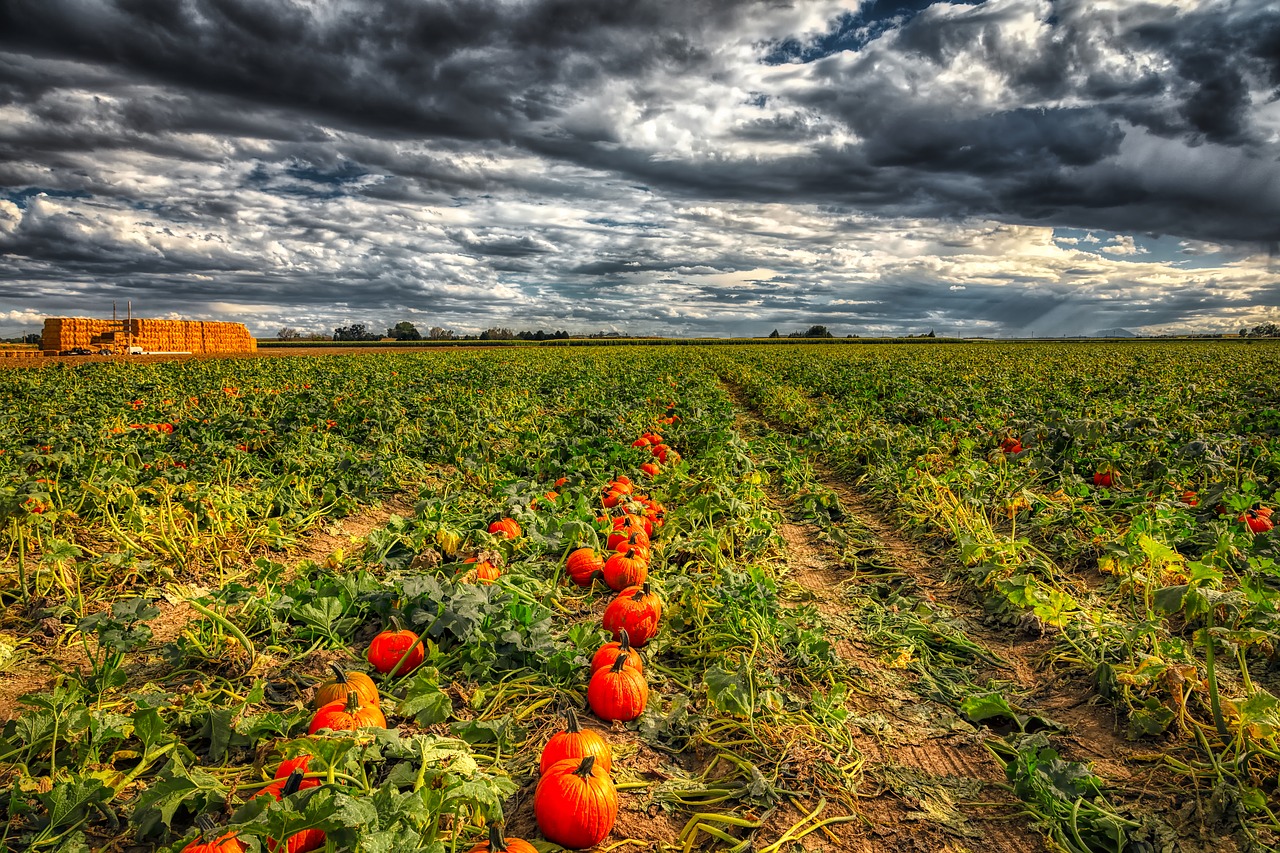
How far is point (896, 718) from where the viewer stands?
3629 millimetres

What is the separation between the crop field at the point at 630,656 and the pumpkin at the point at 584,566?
36 millimetres

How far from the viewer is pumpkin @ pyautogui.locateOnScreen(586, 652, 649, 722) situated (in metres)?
3.38

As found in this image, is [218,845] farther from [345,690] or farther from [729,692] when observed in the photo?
[729,692]

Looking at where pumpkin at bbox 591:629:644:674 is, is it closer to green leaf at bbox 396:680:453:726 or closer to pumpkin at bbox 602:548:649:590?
green leaf at bbox 396:680:453:726

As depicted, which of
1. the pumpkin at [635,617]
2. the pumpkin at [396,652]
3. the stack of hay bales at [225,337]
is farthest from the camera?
the stack of hay bales at [225,337]

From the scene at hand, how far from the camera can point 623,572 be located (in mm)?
4930

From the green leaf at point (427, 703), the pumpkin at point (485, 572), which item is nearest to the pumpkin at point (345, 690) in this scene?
the green leaf at point (427, 703)

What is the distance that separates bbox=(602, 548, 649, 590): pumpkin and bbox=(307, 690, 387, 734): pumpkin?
2.27 meters

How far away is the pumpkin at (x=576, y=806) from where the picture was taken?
251 centimetres

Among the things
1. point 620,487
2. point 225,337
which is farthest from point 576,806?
point 225,337

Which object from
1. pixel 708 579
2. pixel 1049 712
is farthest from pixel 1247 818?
pixel 708 579

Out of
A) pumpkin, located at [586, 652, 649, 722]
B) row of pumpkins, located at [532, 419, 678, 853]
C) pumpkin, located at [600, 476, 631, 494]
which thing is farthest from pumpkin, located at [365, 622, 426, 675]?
pumpkin, located at [600, 476, 631, 494]

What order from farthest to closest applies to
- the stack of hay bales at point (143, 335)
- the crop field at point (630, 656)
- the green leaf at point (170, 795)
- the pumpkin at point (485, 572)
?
the stack of hay bales at point (143, 335) → the pumpkin at point (485, 572) → the crop field at point (630, 656) → the green leaf at point (170, 795)

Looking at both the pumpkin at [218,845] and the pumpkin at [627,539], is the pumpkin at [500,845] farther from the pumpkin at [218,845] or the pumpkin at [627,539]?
the pumpkin at [627,539]
